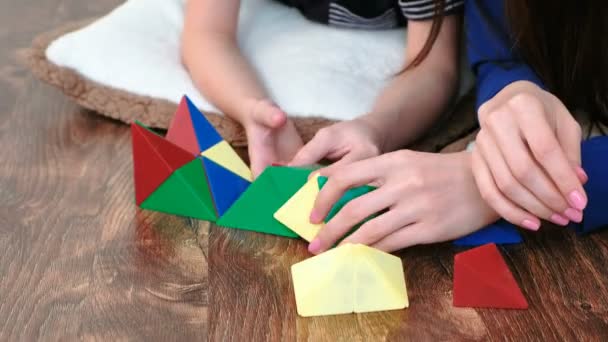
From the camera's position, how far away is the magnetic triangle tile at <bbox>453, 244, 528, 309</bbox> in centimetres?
81

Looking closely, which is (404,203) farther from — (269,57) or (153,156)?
(269,57)

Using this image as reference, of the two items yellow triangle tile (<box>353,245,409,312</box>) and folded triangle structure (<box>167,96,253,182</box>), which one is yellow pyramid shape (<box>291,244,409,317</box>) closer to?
yellow triangle tile (<box>353,245,409,312</box>)

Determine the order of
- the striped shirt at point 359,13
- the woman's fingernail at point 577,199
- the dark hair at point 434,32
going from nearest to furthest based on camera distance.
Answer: the woman's fingernail at point 577,199, the dark hair at point 434,32, the striped shirt at point 359,13

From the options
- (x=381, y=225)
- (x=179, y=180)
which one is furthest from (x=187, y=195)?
(x=381, y=225)

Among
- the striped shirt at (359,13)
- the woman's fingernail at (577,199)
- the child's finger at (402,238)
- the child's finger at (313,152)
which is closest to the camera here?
the woman's fingernail at (577,199)

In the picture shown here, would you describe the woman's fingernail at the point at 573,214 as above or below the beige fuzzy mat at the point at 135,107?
above

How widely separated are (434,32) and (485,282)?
46cm

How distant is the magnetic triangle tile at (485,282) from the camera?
31.8 inches

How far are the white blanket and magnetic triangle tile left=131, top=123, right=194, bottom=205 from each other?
23 centimetres

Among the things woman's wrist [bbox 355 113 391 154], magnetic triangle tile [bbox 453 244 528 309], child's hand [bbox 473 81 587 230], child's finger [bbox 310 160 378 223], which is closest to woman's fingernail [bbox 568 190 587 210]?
child's hand [bbox 473 81 587 230]

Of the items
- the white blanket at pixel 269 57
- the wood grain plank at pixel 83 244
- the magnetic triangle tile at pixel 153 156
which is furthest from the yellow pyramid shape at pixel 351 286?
the white blanket at pixel 269 57

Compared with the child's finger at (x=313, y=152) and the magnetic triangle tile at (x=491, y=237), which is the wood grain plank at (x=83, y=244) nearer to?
the child's finger at (x=313, y=152)

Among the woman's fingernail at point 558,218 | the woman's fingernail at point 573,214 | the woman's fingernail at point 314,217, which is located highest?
the woman's fingernail at point 573,214

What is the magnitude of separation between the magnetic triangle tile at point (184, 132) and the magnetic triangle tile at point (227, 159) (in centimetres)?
2
